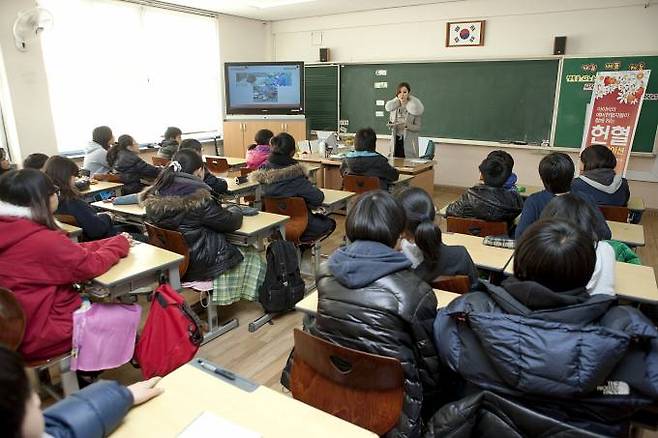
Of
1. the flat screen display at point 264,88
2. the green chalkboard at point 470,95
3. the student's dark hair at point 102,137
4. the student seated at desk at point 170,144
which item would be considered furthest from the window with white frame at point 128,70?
the green chalkboard at point 470,95

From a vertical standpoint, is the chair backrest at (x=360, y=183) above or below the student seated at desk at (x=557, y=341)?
below

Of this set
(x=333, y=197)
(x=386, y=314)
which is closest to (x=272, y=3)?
(x=333, y=197)

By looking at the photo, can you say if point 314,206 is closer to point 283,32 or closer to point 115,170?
point 115,170

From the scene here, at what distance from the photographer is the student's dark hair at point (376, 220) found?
1547 millimetres

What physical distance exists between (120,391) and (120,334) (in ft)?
3.64

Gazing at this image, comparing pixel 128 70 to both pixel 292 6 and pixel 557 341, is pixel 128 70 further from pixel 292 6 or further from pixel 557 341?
pixel 557 341

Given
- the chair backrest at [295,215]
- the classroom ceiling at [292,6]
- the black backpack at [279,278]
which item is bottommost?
the black backpack at [279,278]

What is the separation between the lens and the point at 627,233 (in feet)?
9.44

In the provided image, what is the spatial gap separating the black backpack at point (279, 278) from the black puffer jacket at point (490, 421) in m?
1.97

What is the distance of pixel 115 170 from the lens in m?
4.40

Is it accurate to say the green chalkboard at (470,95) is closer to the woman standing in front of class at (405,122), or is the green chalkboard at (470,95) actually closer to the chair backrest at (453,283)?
the woman standing in front of class at (405,122)

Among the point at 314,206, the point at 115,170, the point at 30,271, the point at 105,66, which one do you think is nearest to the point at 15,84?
the point at 105,66

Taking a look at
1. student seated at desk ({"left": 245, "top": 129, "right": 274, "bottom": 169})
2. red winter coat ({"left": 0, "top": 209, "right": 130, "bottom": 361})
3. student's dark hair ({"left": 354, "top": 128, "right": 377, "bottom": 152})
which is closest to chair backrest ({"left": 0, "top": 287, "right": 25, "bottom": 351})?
red winter coat ({"left": 0, "top": 209, "right": 130, "bottom": 361})

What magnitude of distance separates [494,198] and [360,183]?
1788 millimetres
